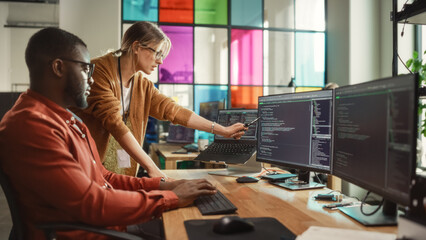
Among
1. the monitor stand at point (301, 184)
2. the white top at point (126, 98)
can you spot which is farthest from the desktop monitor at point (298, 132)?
the white top at point (126, 98)

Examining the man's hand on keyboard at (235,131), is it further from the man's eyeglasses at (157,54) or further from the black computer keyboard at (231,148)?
the man's eyeglasses at (157,54)

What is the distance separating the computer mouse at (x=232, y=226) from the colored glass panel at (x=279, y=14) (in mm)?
4815

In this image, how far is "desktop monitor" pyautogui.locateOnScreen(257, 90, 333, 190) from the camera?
145cm

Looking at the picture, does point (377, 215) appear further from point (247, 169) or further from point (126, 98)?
point (126, 98)

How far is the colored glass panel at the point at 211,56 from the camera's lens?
5180 millimetres

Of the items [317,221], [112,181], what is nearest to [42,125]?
[112,181]

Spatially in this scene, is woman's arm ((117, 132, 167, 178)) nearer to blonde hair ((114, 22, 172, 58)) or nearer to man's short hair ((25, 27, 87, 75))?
blonde hair ((114, 22, 172, 58))

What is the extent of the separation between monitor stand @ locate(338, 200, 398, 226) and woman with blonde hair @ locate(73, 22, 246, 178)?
2.97ft

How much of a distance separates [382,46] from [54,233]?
5.05 metres

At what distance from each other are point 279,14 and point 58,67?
485 cm

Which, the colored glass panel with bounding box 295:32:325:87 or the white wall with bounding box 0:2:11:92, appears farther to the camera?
the white wall with bounding box 0:2:11:92

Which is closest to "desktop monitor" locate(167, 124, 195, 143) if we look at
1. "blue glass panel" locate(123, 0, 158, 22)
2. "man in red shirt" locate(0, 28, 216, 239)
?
"blue glass panel" locate(123, 0, 158, 22)

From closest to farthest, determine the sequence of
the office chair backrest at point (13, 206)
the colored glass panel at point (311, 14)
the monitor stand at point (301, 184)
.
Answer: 1. the office chair backrest at point (13, 206)
2. the monitor stand at point (301, 184)
3. the colored glass panel at point (311, 14)

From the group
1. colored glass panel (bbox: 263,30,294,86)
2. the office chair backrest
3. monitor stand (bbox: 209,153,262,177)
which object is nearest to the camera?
the office chair backrest
